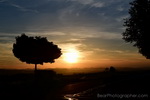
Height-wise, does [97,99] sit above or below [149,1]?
below

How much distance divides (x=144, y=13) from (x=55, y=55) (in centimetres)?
2857

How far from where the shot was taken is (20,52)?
187 ft

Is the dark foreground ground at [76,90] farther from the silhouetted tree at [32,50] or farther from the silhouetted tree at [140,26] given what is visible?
the silhouetted tree at [32,50]

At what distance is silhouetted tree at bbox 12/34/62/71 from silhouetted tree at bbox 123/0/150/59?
23792mm

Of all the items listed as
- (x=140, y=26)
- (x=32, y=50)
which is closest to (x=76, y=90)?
(x=140, y=26)

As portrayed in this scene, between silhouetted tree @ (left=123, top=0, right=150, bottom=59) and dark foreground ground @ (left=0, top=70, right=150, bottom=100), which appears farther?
silhouetted tree @ (left=123, top=0, right=150, bottom=59)

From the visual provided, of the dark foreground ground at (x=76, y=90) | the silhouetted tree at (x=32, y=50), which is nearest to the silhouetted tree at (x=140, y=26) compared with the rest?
the dark foreground ground at (x=76, y=90)

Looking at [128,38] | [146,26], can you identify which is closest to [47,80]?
[128,38]

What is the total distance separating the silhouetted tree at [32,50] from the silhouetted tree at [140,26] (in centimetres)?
2379

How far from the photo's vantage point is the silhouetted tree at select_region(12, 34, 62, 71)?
57.1m

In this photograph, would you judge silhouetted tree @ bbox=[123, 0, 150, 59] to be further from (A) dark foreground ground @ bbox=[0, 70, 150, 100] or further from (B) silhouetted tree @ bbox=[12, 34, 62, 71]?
(B) silhouetted tree @ bbox=[12, 34, 62, 71]

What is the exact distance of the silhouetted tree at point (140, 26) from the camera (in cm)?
3831

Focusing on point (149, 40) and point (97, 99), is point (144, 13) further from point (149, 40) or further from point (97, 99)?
point (97, 99)

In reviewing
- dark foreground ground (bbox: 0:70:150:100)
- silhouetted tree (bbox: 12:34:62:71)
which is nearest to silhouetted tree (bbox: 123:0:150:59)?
dark foreground ground (bbox: 0:70:150:100)
